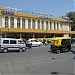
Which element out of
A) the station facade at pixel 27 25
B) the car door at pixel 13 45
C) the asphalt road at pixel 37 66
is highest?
the station facade at pixel 27 25

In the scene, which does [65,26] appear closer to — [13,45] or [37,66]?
[13,45]

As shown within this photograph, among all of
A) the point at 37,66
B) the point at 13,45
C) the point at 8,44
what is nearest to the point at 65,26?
the point at 13,45

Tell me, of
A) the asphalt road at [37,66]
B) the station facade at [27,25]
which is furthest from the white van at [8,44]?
the station facade at [27,25]

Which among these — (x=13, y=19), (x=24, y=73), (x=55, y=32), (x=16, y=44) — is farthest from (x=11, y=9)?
(x=24, y=73)

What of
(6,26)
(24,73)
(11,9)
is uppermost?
(11,9)

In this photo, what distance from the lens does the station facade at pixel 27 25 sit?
53344 mm

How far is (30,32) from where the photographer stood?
5881 centimetres

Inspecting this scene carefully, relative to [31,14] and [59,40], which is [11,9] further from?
[59,40]

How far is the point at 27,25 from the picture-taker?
60500 millimetres

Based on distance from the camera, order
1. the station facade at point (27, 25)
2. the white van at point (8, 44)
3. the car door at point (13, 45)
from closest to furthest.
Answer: the white van at point (8, 44)
the car door at point (13, 45)
the station facade at point (27, 25)

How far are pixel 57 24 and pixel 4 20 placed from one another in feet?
77.5

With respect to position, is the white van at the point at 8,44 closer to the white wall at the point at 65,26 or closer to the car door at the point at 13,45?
the car door at the point at 13,45

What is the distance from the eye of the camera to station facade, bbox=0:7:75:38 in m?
53.3

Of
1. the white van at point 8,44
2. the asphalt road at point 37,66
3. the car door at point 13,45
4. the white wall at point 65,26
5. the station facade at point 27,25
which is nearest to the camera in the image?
the asphalt road at point 37,66
